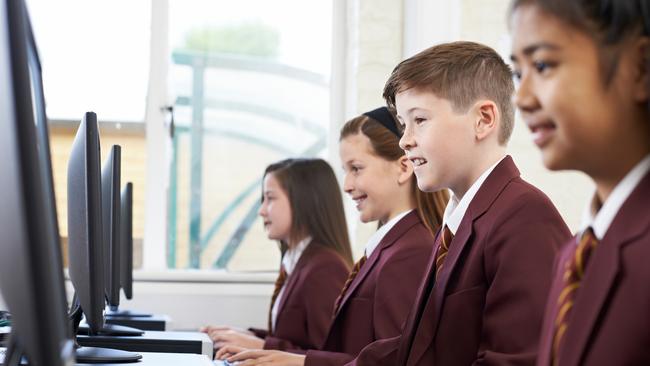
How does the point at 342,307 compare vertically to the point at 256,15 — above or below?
below

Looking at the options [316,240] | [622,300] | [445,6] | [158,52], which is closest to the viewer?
[622,300]

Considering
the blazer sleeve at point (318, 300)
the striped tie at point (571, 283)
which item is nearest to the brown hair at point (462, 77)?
the striped tie at point (571, 283)

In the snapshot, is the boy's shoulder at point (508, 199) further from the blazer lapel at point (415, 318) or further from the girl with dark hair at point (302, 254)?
the girl with dark hair at point (302, 254)

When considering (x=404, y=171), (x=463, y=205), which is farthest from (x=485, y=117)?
(x=404, y=171)

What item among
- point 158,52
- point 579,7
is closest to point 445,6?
point 158,52

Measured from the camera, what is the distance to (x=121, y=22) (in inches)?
178

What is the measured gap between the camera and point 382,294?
2.38 metres

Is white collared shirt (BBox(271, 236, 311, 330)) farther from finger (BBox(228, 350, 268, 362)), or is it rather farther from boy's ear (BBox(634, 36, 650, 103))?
boy's ear (BBox(634, 36, 650, 103))

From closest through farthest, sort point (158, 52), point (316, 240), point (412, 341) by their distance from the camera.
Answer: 1. point (412, 341)
2. point (316, 240)
3. point (158, 52)

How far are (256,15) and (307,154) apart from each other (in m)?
0.71

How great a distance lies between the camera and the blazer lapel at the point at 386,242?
2510mm

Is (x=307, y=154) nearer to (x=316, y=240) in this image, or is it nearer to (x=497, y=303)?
(x=316, y=240)

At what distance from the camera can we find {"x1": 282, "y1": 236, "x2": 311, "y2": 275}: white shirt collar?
139 inches

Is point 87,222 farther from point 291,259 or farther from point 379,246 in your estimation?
point 291,259
